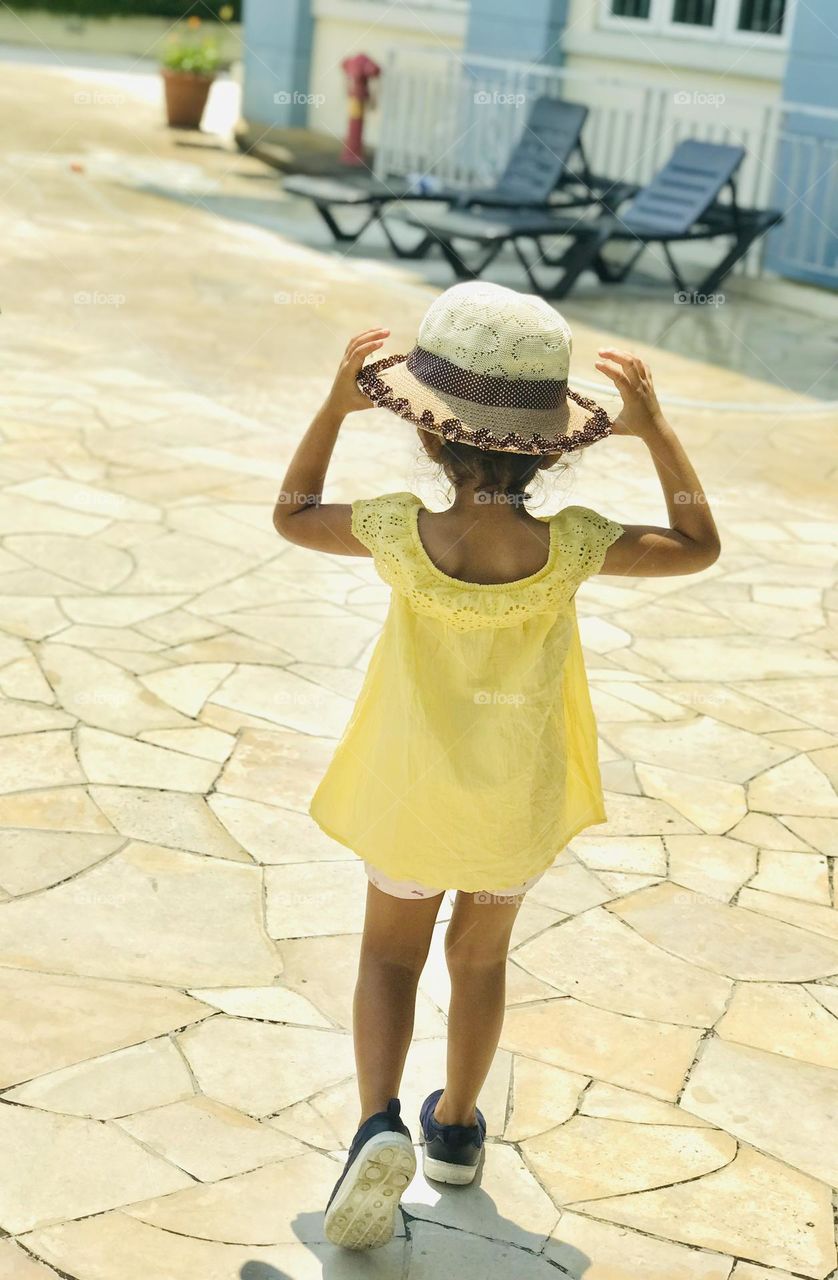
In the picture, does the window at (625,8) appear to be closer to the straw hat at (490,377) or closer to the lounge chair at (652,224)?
the lounge chair at (652,224)

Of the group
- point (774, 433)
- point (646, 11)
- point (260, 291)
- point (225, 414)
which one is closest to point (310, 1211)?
point (225, 414)

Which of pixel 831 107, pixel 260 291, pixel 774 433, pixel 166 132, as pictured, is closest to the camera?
pixel 774 433

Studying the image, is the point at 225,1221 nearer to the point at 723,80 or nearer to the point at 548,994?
the point at 548,994

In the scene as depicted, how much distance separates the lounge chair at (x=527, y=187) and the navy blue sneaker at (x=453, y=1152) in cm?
872

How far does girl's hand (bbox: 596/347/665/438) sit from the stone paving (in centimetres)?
19

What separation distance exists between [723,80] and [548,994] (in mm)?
10147

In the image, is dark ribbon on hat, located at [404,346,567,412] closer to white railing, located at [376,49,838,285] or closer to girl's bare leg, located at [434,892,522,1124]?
girl's bare leg, located at [434,892,522,1124]

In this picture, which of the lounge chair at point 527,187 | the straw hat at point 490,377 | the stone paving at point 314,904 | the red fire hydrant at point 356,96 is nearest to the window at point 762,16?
the lounge chair at point 527,187

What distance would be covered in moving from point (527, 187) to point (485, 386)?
9.83 metres

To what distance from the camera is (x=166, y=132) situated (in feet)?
54.7

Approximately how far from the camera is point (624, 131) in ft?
39.6

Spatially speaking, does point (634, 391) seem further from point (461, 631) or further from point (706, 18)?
point (706, 18)

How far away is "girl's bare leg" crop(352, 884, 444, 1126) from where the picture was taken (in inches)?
94.0

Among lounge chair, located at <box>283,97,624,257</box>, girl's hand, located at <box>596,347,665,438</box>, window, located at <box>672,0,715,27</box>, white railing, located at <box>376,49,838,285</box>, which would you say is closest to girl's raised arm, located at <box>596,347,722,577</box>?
girl's hand, located at <box>596,347,665,438</box>
